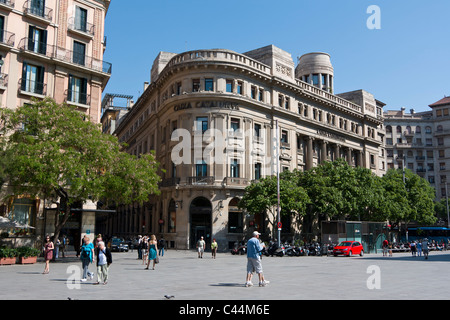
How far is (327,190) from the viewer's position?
42.5 m

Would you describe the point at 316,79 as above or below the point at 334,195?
above

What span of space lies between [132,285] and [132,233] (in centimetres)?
4706

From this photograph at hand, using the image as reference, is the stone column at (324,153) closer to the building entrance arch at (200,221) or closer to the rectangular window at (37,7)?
the building entrance arch at (200,221)

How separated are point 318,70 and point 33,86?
160 feet

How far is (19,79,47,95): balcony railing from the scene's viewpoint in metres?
30.6

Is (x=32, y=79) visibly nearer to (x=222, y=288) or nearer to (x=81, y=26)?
(x=81, y=26)

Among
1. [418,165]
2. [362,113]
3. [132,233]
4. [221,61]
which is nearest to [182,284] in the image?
[221,61]

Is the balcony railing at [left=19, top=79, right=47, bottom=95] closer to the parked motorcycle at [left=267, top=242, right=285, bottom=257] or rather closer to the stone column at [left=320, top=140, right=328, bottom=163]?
the parked motorcycle at [left=267, top=242, right=285, bottom=257]

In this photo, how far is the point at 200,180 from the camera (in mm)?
42719

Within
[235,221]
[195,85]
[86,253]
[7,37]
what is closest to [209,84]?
[195,85]

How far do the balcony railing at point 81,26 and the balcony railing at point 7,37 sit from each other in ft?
15.3

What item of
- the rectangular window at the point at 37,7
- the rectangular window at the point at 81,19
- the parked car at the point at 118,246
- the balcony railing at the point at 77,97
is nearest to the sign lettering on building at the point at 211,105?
the balcony railing at the point at 77,97

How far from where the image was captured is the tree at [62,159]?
76.7ft
